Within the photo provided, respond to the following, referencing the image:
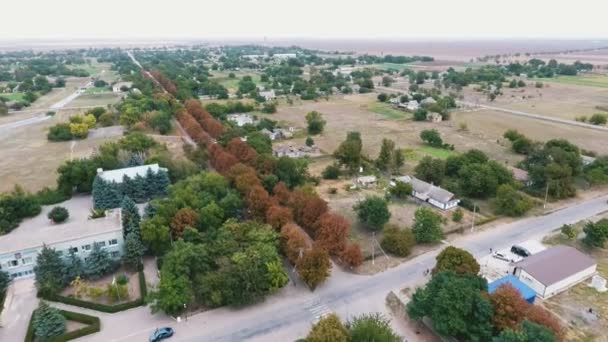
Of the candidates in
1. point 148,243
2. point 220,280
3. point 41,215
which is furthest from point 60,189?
point 220,280

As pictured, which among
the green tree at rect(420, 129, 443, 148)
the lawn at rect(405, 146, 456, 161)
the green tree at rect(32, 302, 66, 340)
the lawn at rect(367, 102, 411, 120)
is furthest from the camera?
the lawn at rect(367, 102, 411, 120)

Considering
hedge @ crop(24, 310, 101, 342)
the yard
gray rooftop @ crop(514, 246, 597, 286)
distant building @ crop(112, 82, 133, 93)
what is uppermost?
distant building @ crop(112, 82, 133, 93)

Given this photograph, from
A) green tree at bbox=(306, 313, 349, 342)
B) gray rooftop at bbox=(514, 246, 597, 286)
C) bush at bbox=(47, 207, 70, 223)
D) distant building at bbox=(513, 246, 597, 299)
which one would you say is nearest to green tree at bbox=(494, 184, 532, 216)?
gray rooftop at bbox=(514, 246, 597, 286)

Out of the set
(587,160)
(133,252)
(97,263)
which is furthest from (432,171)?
(97,263)

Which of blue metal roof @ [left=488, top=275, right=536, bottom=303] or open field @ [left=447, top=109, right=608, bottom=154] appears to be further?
open field @ [left=447, top=109, right=608, bottom=154]

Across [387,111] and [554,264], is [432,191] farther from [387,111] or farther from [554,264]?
[387,111]

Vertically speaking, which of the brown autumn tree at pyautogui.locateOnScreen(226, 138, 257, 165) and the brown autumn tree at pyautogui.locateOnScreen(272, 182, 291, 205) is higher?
the brown autumn tree at pyautogui.locateOnScreen(226, 138, 257, 165)

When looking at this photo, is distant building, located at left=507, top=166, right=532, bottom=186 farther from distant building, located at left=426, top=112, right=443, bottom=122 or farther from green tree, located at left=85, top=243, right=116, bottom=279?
green tree, located at left=85, top=243, right=116, bottom=279

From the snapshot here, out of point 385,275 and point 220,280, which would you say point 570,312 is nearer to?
point 385,275
